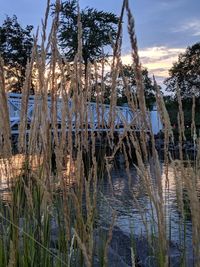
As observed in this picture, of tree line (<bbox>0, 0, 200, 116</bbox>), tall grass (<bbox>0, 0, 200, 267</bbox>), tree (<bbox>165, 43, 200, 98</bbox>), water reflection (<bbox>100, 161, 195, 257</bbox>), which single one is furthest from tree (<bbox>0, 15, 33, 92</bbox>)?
tall grass (<bbox>0, 0, 200, 267</bbox>)

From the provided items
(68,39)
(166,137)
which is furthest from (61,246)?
(68,39)

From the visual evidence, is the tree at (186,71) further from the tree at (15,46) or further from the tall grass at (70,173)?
the tall grass at (70,173)

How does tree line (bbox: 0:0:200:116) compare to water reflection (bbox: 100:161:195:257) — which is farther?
tree line (bbox: 0:0:200:116)

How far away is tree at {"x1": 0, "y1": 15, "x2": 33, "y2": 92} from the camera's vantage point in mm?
34656

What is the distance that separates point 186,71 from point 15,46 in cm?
1361

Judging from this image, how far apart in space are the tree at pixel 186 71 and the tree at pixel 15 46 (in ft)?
38.0

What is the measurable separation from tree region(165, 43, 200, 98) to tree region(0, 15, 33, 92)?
11.6 m

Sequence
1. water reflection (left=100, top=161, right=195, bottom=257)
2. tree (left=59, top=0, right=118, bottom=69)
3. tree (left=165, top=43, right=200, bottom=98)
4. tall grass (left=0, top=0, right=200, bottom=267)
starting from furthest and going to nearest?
tree (left=165, top=43, right=200, bottom=98) → tree (left=59, top=0, right=118, bottom=69) → water reflection (left=100, top=161, right=195, bottom=257) → tall grass (left=0, top=0, right=200, bottom=267)

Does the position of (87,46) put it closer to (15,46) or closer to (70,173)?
(15,46)

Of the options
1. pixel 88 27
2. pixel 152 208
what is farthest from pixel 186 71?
pixel 152 208

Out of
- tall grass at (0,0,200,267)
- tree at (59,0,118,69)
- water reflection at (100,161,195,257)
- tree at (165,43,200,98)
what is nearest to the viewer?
tall grass at (0,0,200,267)

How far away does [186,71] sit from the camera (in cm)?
3816

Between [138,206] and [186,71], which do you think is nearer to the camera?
[138,206]

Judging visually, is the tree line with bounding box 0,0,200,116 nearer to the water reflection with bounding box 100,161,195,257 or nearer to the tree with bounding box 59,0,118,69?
the tree with bounding box 59,0,118,69
